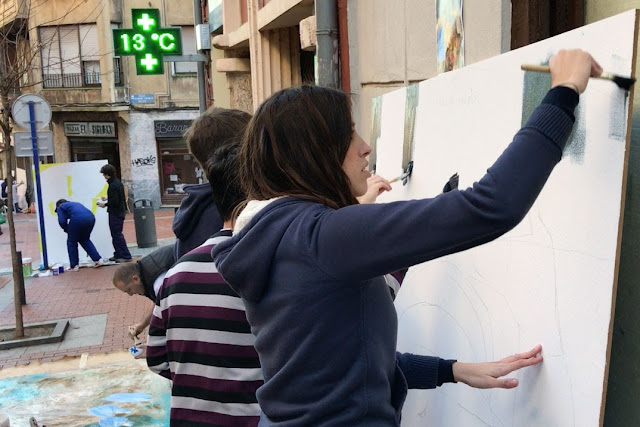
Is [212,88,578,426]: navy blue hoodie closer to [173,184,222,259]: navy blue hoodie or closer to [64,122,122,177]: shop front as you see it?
[173,184,222,259]: navy blue hoodie

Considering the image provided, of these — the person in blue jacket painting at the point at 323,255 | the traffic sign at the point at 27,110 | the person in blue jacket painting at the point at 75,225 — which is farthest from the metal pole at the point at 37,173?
the person in blue jacket painting at the point at 323,255

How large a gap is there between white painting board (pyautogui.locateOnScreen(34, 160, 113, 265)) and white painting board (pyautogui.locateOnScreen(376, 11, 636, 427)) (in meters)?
9.72

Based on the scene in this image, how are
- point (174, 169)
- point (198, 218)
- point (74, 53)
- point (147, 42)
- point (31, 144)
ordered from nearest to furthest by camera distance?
point (198, 218) < point (31, 144) < point (147, 42) < point (74, 53) < point (174, 169)

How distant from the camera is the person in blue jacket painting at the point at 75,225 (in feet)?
34.4

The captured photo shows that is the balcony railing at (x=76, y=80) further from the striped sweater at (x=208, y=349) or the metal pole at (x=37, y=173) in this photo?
the striped sweater at (x=208, y=349)

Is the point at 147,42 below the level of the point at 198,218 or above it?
above

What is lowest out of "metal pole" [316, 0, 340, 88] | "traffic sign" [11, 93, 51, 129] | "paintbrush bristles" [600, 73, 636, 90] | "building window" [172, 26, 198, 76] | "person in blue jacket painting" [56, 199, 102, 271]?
"person in blue jacket painting" [56, 199, 102, 271]

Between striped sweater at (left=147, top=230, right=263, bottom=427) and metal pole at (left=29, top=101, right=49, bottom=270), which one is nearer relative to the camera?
striped sweater at (left=147, top=230, right=263, bottom=427)

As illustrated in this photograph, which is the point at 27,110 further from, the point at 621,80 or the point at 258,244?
the point at 621,80

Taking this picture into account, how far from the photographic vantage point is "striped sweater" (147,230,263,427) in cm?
181

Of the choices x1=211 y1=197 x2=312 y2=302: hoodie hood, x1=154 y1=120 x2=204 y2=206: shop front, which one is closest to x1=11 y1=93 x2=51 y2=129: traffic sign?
x1=211 y1=197 x2=312 y2=302: hoodie hood

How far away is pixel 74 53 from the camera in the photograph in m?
23.0

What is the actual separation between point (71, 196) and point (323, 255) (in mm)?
10657

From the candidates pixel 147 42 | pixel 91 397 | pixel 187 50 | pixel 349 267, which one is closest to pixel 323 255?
pixel 349 267
